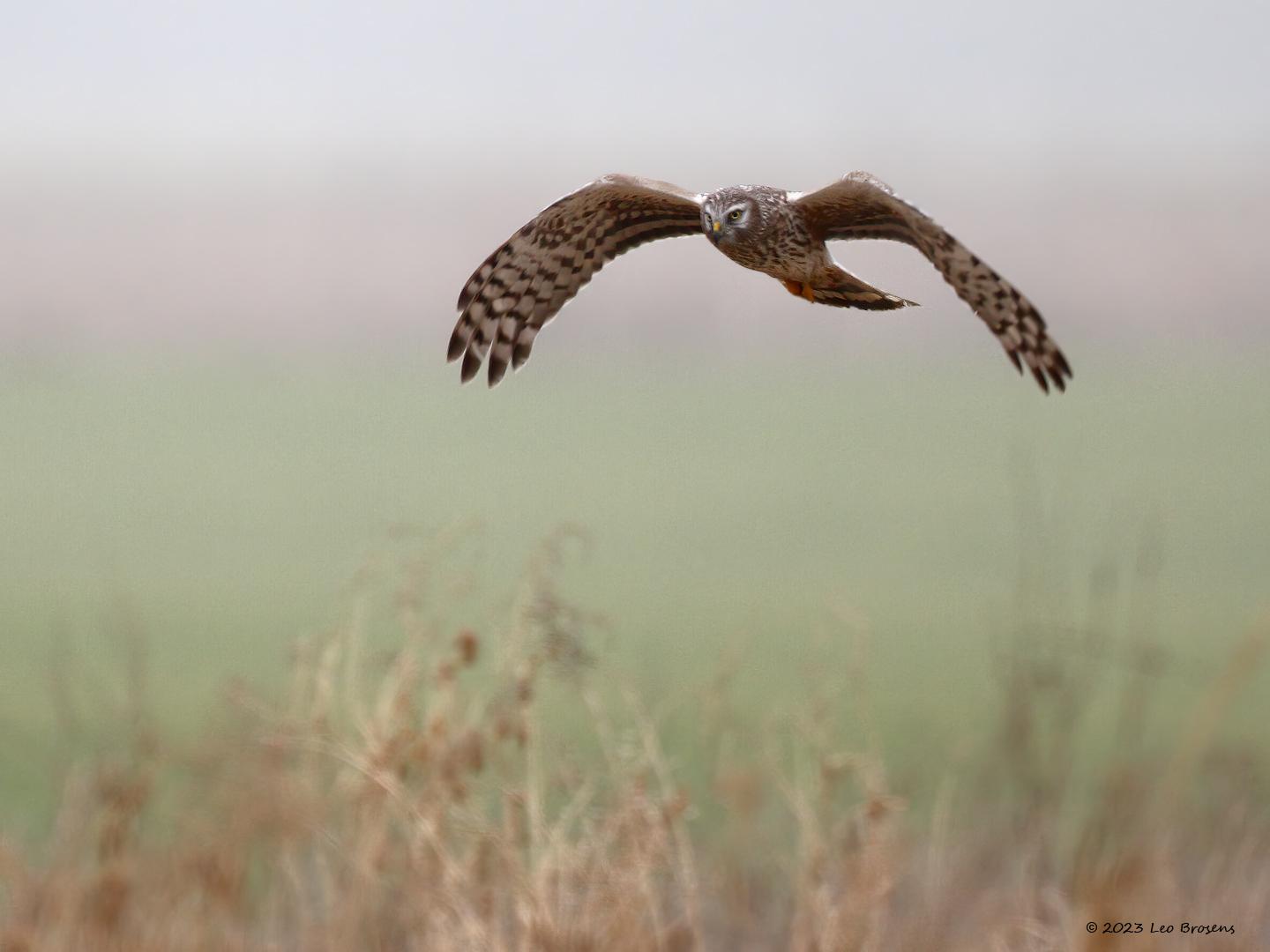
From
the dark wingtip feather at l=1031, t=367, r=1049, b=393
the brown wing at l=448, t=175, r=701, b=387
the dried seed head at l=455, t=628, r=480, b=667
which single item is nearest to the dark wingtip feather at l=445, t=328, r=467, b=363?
the brown wing at l=448, t=175, r=701, b=387

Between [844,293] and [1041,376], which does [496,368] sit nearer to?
[844,293]

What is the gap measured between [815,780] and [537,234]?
69.6 inches

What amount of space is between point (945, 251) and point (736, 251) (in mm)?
498

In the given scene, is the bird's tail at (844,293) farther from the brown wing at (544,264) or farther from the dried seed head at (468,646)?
the dried seed head at (468,646)

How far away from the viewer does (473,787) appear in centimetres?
439

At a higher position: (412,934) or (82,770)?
(82,770)

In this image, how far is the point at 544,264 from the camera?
449 centimetres

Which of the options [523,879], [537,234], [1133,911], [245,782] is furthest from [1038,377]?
[245,782]

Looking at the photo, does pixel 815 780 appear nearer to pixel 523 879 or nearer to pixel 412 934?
pixel 523 879

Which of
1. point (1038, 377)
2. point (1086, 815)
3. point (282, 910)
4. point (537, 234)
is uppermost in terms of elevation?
point (537, 234)

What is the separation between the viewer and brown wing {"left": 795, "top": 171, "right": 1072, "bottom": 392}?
10.8ft

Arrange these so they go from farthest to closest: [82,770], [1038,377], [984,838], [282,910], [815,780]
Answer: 1. [984,838]
2. [282,910]
3. [82,770]
4. [815,780]
5. [1038,377]

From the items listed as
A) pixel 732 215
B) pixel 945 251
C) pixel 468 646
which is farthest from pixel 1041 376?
pixel 468 646

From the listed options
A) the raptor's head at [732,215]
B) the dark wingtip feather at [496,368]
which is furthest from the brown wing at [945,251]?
the dark wingtip feather at [496,368]
